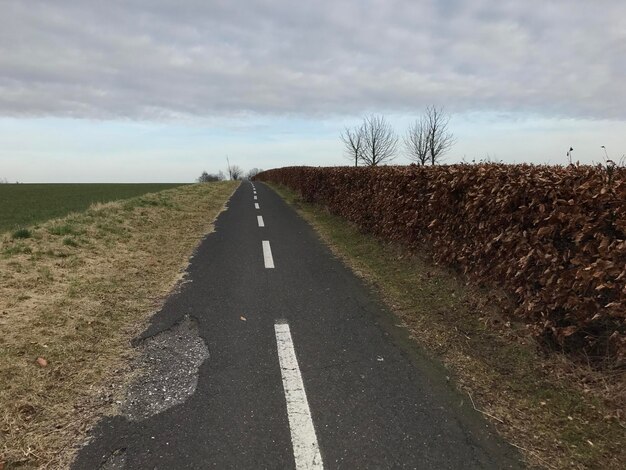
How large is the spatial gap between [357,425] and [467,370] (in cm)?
139

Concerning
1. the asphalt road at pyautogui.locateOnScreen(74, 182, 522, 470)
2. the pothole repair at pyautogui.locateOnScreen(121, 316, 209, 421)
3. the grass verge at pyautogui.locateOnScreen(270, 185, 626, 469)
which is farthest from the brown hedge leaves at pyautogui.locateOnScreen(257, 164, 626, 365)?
the pothole repair at pyautogui.locateOnScreen(121, 316, 209, 421)

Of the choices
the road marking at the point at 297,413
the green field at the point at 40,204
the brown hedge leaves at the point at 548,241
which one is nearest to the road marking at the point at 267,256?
the brown hedge leaves at the point at 548,241

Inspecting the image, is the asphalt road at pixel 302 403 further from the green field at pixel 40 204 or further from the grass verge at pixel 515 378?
the green field at pixel 40 204

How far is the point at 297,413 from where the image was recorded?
318cm

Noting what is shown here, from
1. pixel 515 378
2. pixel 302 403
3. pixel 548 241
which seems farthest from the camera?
pixel 548 241

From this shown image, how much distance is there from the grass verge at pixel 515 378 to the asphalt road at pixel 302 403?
0.75ft

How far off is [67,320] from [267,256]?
4.30 m

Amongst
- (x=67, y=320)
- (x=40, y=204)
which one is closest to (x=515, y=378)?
(x=67, y=320)

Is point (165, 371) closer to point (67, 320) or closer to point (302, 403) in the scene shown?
point (302, 403)

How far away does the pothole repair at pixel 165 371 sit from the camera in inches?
128

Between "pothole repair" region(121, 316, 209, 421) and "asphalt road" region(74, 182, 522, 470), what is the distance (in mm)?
85

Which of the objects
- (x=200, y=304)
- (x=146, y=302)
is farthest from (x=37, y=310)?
(x=200, y=304)

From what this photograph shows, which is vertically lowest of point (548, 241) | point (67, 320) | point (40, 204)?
point (67, 320)

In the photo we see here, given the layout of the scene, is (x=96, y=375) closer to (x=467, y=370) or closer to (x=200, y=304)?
(x=200, y=304)
